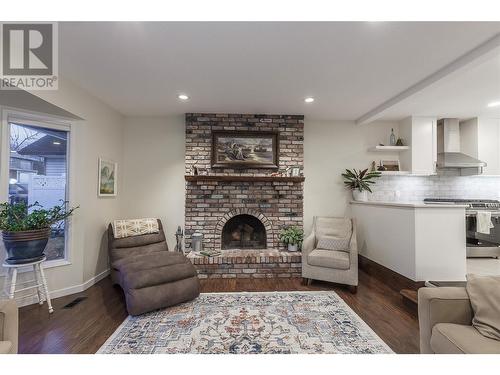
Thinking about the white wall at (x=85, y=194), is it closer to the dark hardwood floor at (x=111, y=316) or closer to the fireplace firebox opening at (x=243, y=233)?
the dark hardwood floor at (x=111, y=316)

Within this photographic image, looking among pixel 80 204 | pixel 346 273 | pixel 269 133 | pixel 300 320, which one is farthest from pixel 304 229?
pixel 80 204

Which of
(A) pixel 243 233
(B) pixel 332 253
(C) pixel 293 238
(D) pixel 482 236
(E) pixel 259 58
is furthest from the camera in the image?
(A) pixel 243 233

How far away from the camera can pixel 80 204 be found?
10.0 ft

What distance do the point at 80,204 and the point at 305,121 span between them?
3695 mm

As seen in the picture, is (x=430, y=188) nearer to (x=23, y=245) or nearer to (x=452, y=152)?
(x=452, y=152)

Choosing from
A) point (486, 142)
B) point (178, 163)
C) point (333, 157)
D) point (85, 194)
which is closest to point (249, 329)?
point (85, 194)

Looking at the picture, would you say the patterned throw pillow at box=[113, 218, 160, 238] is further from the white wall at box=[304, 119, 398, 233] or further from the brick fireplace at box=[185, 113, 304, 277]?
the white wall at box=[304, 119, 398, 233]

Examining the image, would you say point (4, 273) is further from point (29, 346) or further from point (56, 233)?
point (29, 346)

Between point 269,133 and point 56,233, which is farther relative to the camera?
point 269,133

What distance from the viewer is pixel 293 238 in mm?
3812

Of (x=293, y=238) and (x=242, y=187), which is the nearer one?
(x=293, y=238)

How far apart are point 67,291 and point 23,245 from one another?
2.96 ft

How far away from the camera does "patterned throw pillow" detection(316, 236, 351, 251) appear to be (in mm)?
3355
